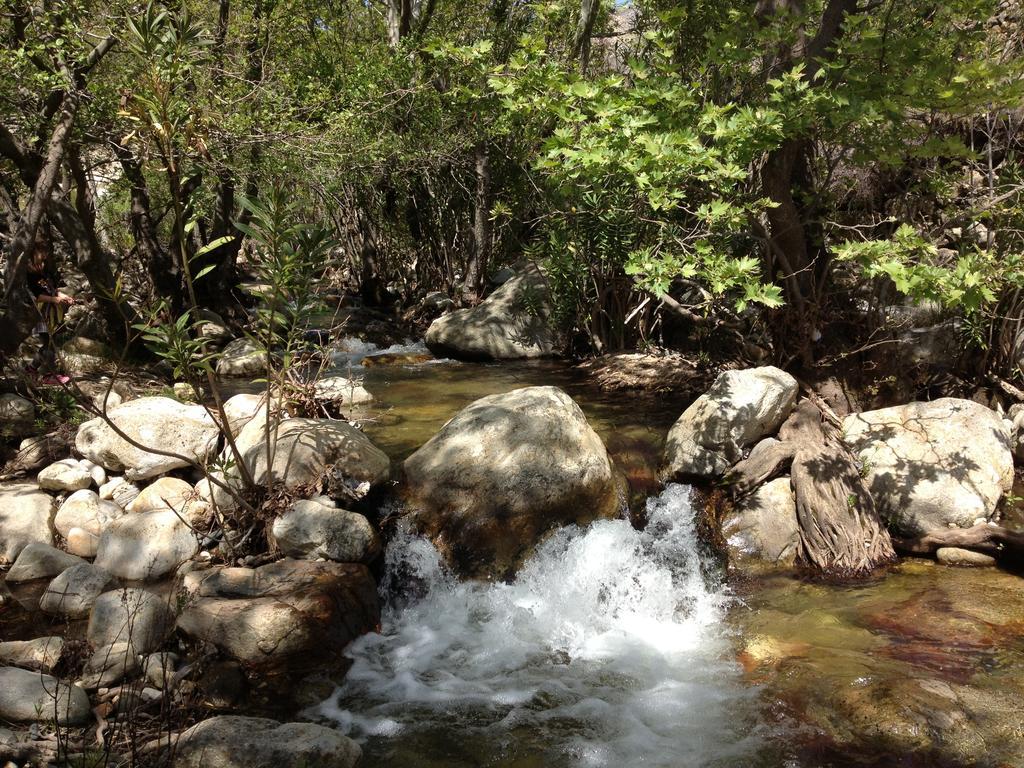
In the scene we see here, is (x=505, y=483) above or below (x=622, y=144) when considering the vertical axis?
below

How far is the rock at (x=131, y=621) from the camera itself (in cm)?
457

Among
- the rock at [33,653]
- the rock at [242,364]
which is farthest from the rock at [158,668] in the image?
the rock at [242,364]

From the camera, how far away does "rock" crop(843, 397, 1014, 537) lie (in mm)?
6035

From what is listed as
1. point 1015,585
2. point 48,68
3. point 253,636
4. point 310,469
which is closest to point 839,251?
point 1015,585

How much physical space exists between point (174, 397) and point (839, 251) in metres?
5.65

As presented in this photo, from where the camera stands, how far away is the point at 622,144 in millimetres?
5453

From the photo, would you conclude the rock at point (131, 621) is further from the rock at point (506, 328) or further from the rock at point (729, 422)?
the rock at point (506, 328)

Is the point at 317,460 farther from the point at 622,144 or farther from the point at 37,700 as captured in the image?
the point at 622,144

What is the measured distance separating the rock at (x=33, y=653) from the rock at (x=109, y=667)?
206 mm

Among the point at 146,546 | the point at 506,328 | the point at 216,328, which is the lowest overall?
the point at 146,546

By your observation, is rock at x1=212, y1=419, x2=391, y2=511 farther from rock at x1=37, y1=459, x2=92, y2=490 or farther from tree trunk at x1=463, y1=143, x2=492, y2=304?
tree trunk at x1=463, y1=143, x2=492, y2=304

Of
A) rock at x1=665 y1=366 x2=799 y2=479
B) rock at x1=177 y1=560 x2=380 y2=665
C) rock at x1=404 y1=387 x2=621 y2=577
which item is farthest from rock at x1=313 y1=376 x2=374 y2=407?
rock at x1=665 y1=366 x2=799 y2=479

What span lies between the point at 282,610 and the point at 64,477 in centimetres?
302

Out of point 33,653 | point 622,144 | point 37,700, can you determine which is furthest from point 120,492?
point 622,144
